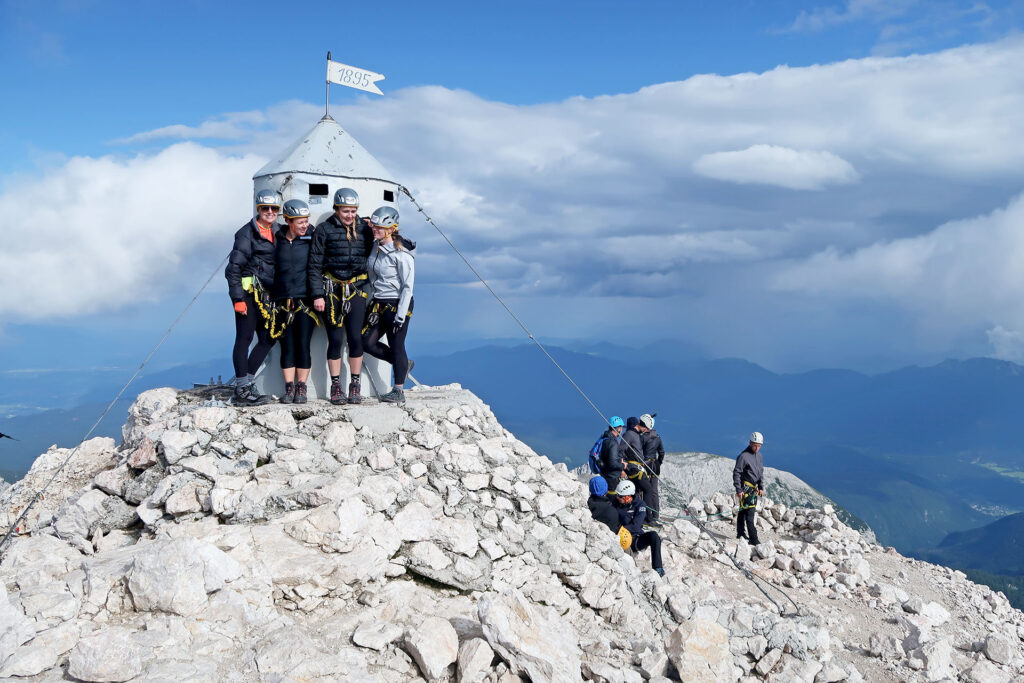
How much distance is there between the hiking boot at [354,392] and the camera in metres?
10.8

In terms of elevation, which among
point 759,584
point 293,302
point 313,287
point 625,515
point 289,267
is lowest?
point 759,584

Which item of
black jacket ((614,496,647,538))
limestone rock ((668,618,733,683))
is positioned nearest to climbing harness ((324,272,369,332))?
black jacket ((614,496,647,538))

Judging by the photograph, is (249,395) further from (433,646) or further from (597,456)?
(597,456)

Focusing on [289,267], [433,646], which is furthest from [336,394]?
[433,646]

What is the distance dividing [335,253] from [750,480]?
10.5 metres

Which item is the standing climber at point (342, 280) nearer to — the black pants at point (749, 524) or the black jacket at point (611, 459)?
the black jacket at point (611, 459)

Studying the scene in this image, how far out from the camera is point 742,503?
1560 cm

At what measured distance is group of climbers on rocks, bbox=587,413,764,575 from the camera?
11.7m

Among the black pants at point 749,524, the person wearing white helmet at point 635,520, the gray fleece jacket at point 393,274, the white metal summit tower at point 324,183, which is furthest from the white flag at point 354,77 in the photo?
the black pants at point 749,524

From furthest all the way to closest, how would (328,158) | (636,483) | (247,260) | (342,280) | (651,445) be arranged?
(651,445), (636,483), (328,158), (342,280), (247,260)

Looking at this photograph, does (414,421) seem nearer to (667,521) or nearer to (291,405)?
(291,405)

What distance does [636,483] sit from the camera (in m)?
13.9

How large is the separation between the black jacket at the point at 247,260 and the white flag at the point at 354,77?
3.17 m

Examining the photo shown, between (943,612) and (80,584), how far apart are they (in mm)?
14794
